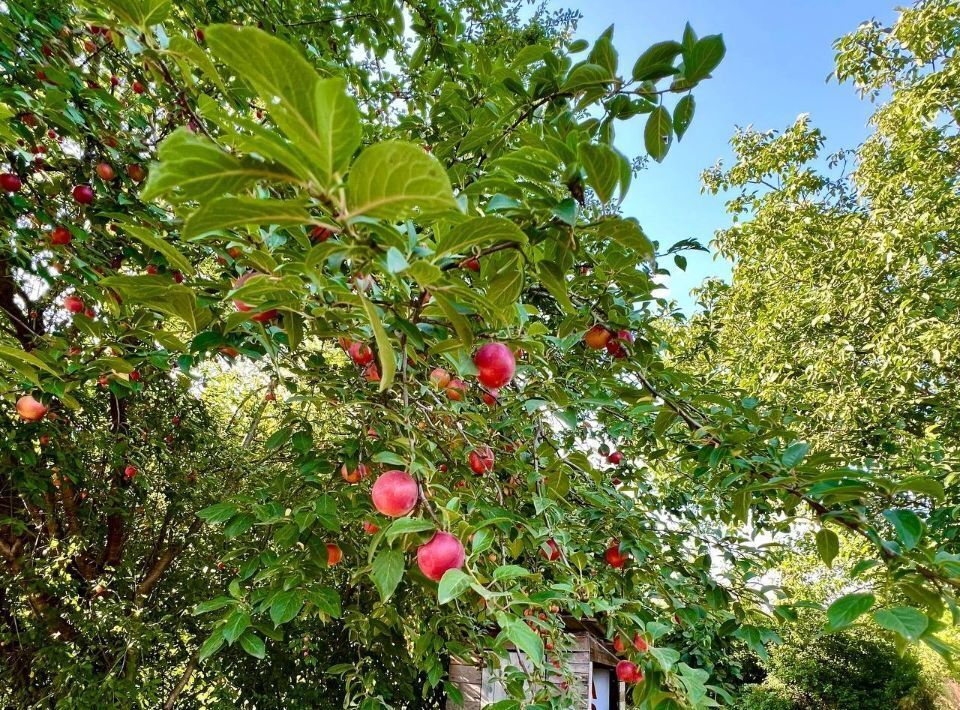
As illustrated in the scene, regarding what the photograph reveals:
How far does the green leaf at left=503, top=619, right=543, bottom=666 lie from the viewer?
651mm

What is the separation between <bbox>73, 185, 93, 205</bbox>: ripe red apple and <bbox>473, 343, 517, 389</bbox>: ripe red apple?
1471 mm

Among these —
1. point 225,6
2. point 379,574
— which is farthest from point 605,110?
point 225,6

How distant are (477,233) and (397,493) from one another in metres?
0.43

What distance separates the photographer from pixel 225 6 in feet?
6.14

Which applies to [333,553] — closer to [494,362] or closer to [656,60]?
[494,362]

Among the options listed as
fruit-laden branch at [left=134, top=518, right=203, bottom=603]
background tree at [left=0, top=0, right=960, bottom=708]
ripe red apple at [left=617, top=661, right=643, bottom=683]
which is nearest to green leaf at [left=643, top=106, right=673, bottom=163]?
background tree at [left=0, top=0, right=960, bottom=708]

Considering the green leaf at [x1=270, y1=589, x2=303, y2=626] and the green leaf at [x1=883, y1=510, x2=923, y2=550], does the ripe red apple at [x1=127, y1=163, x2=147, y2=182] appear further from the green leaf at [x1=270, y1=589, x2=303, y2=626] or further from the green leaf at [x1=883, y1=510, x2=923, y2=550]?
the green leaf at [x1=883, y1=510, x2=923, y2=550]

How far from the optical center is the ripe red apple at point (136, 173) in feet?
5.29

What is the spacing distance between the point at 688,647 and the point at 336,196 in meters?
A: 6.42

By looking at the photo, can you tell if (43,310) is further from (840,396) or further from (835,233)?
(835,233)

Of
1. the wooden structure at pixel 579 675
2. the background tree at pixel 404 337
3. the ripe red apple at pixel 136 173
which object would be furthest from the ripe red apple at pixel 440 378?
the wooden structure at pixel 579 675

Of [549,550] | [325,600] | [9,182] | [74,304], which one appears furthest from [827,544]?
[74,304]

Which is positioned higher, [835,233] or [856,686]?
[835,233]

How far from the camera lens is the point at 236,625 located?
41.0 inches
